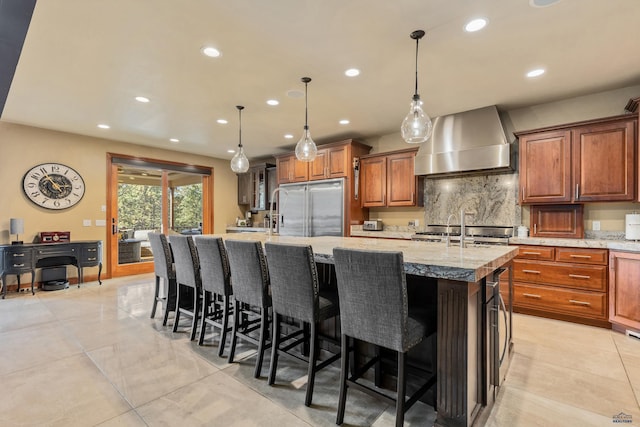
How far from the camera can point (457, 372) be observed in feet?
5.27

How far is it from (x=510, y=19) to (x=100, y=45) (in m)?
3.27

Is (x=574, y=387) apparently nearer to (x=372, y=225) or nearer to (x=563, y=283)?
(x=563, y=283)

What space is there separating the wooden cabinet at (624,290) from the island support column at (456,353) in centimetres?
245

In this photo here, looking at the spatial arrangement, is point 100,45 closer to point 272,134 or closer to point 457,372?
point 272,134

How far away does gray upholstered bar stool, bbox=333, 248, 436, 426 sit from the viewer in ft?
5.07

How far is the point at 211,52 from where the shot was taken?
8.97 ft

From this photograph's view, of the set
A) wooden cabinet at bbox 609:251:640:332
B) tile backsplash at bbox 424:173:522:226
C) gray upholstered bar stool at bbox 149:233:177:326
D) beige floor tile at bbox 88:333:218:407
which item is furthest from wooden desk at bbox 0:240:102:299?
wooden cabinet at bbox 609:251:640:332

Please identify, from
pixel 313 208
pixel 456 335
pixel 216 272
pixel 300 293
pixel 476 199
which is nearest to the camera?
pixel 456 335

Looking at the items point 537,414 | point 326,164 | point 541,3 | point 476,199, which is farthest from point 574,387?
point 326,164

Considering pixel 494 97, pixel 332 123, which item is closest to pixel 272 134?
pixel 332 123

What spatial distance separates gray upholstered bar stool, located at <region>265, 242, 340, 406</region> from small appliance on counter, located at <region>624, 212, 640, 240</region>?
336cm

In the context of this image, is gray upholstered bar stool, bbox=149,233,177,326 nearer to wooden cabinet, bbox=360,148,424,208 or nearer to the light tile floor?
the light tile floor

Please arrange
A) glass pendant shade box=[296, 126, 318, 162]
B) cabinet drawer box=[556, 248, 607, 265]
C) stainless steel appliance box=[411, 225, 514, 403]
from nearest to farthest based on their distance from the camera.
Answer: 1. stainless steel appliance box=[411, 225, 514, 403]
2. cabinet drawer box=[556, 248, 607, 265]
3. glass pendant shade box=[296, 126, 318, 162]

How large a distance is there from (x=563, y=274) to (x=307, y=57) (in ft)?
11.6
